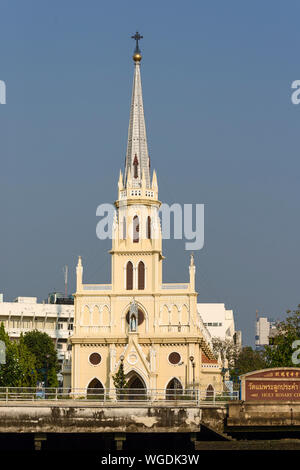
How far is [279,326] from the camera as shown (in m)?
99.6

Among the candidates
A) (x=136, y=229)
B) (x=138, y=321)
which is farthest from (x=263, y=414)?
(x=136, y=229)

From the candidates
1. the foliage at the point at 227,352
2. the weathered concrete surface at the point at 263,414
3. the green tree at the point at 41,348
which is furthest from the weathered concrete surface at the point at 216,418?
the foliage at the point at 227,352

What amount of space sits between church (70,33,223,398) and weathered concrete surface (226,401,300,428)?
40.4m

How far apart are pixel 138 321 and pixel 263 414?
155ft

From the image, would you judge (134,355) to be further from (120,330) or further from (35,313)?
(35,313)

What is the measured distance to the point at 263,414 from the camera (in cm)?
6362

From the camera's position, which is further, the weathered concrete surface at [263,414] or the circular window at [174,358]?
the circular window at [174,358]

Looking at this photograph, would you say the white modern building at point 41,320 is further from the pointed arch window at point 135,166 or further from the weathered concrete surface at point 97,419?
the weathered concrete surface at point 97,419

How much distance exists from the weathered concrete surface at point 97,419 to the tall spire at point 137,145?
2140 inches

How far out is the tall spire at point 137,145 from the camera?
116750mm

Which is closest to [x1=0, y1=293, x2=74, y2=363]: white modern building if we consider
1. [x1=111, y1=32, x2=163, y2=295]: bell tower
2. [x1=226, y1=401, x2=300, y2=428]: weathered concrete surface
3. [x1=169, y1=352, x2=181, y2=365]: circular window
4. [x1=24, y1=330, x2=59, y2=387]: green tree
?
[x1=24, y1=330, x2=59, y2=387]: green tree

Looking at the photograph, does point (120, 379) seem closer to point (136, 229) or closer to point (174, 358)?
point (174, 358)
